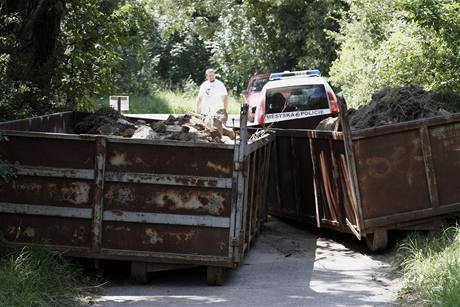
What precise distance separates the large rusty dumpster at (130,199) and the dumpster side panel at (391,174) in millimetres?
1660

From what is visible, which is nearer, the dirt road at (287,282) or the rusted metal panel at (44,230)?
the dirt road at (287,282)

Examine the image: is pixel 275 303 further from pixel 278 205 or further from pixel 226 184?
pixel 278 205

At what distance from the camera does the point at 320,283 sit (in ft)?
27.7

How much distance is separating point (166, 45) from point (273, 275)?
4590cm

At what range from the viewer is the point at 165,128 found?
9383 millimetres

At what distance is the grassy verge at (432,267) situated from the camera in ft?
22.0

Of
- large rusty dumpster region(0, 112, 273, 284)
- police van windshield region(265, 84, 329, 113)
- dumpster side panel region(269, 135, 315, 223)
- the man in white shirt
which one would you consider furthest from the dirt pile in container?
police van windshield region(265, 84, 329, 113)

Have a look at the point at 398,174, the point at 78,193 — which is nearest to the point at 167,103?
the point at 398,174

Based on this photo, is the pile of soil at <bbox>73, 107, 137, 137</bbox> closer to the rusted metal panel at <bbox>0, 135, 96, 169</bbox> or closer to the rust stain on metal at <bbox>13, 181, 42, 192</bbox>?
the rusted metal panel at <bbox>0, 135, 96, 169</bbox>

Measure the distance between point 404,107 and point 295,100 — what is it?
7.68 meters

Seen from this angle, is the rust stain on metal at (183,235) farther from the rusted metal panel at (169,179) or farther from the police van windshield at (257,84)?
the police van windshield at (257,84)

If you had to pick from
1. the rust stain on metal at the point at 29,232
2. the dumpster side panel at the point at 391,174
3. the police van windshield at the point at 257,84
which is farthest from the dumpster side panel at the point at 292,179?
the police van windshield at the point at 257,84

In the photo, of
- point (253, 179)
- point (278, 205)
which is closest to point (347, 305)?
point (253, 179)

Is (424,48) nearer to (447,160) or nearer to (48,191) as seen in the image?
(447,160)
